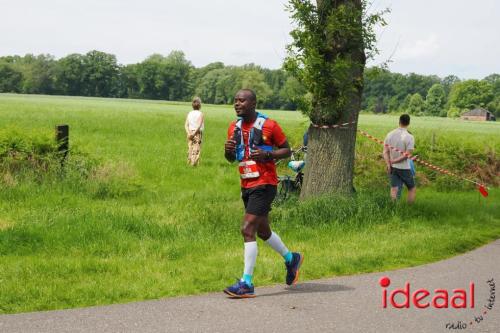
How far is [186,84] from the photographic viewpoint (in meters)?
124

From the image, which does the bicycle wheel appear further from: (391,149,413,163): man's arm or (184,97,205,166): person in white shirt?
(184,97,205,166): person in white shirt

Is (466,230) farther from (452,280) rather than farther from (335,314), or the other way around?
(335,314)

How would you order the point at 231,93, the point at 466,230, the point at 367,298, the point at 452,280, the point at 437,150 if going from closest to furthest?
1. the point at 367,298
2. the point at 452,280
3. the point at 466,230
4. the point at 437,150
5. the point at 231,93

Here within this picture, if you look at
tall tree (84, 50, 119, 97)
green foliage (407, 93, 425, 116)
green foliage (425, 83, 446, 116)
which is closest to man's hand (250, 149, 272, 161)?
green foliage (407, 93, 425, 116)

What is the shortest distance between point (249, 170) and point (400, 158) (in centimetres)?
586

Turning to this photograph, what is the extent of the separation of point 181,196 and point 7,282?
654 centimetres

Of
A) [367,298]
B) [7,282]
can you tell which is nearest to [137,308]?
[7,282]

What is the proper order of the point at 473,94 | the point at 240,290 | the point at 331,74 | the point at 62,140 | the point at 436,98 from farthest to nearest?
the point at 436,98
the point at 473,94
the point at 62,140
the point at 331,74
the point at 240,290

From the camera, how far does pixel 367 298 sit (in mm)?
6367

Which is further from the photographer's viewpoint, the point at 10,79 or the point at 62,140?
the point at 10,79

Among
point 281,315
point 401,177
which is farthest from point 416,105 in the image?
point 281,315

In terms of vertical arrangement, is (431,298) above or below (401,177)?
below

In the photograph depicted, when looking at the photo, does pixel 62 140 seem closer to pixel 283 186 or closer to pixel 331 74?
pixel 283 186

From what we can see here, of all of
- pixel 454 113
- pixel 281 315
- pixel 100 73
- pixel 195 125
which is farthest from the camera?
pixel 100 73
